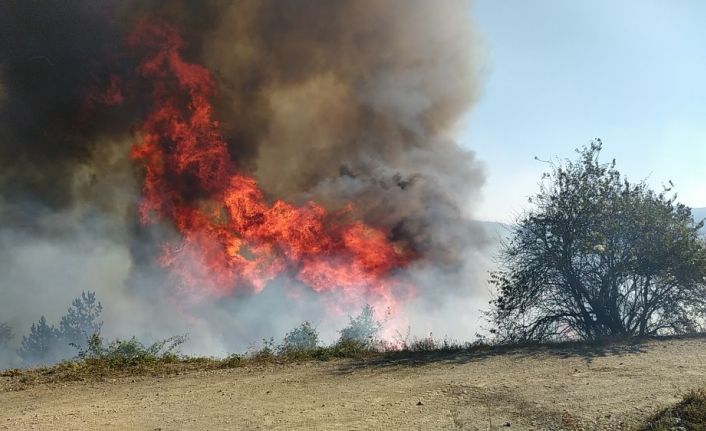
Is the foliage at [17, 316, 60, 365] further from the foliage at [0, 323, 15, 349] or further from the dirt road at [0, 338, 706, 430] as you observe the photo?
the dirt road at [0, 338, 706, 430]

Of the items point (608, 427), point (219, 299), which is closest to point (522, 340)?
point (608, 427)

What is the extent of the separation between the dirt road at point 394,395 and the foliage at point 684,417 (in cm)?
23

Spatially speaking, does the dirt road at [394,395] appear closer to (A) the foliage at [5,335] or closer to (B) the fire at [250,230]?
(B) the fire at [250,230]

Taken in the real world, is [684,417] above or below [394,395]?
below

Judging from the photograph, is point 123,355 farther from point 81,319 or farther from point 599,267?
point 81,319

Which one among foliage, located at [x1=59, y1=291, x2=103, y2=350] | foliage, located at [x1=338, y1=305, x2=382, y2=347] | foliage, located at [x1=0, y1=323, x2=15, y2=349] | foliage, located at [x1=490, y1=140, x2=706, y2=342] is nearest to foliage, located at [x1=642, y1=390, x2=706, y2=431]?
foliage, located at [x1=490, y1=140, x2=706, y2=342]

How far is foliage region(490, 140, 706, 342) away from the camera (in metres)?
11.6

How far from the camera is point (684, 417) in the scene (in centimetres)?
489

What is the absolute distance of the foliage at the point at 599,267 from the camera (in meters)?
11.6

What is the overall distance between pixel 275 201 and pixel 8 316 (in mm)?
97760

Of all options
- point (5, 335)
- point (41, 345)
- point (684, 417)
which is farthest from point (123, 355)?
point (5, 335)

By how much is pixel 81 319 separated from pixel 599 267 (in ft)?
229

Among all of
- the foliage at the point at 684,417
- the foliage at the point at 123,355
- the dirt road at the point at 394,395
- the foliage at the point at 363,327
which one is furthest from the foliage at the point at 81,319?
the foliage at the point at 684,417

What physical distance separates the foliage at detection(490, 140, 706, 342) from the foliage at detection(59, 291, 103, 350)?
6433cm
